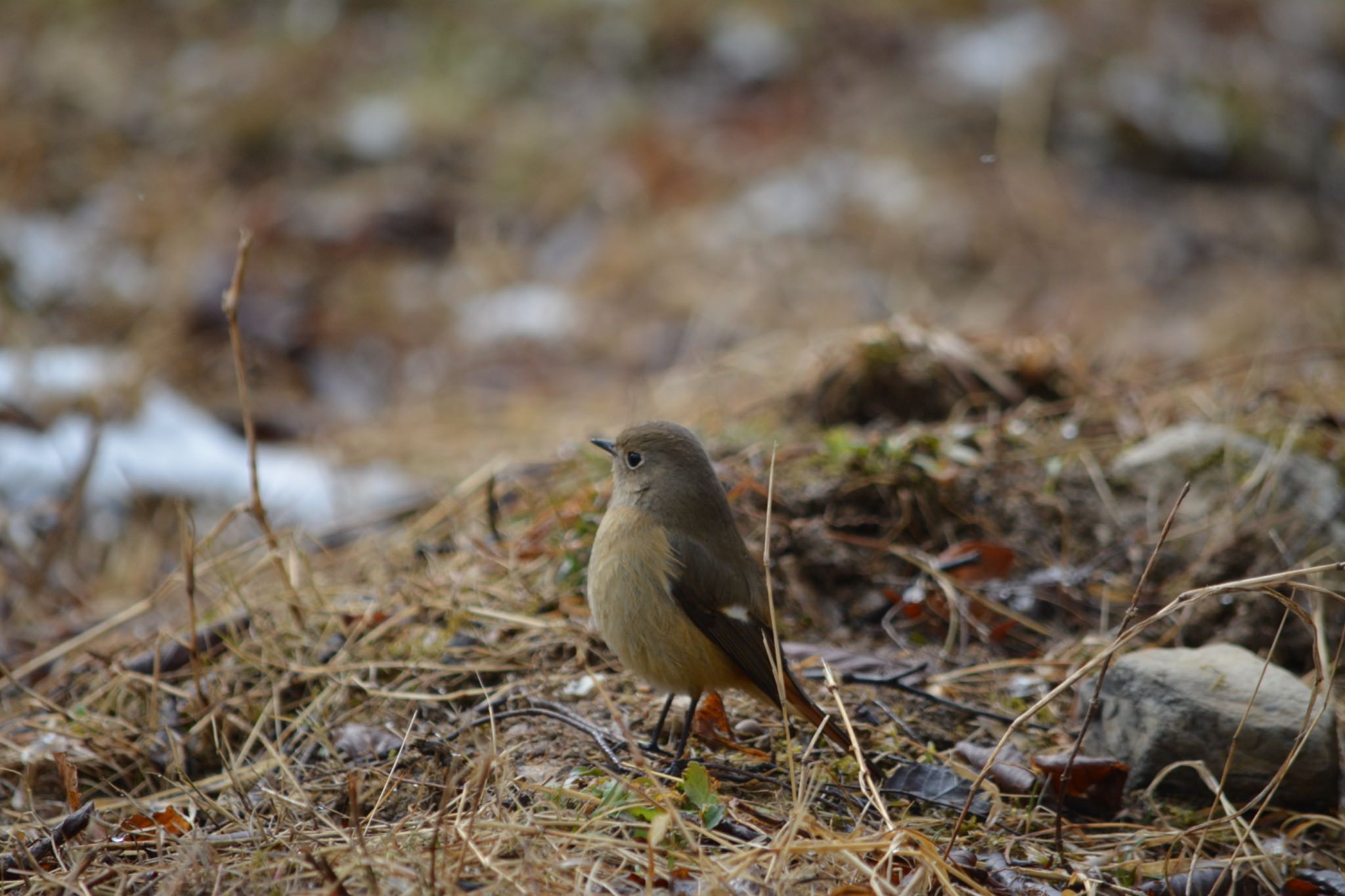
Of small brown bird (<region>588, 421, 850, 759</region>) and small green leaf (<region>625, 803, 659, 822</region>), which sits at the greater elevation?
small brown bird (<region>588, 421, 850, 759</region>)

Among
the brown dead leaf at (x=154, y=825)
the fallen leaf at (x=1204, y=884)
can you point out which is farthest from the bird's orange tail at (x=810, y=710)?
the brown dead leaf at (x=154, y=825)

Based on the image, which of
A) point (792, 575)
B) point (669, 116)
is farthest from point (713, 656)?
point (669, 116)

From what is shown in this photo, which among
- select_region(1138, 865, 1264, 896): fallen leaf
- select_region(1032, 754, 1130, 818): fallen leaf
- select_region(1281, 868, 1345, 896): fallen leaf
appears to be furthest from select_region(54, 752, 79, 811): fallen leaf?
select_region(1281, 868, 1345, 896): fallen leaf

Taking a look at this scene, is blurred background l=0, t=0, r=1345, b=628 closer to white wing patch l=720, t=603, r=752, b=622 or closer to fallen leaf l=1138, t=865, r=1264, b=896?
white wing patch l=720, t=603, r=752, b=622

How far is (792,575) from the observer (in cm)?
365

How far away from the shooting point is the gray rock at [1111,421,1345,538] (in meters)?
3.82

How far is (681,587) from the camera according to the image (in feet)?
9.37

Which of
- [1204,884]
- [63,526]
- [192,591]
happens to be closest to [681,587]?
[192,591]

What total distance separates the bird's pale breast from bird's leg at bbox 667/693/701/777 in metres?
0.06

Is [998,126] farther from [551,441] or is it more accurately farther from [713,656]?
[713,656]

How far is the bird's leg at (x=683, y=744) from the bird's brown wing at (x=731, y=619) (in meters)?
0.20

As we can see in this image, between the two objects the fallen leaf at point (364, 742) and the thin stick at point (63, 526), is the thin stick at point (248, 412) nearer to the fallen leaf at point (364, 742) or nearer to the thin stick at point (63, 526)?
the fallen leaf at point (364, 742)

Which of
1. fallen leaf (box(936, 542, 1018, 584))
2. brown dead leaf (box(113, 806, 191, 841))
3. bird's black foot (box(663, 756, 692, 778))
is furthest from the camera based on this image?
fallen leaf (box(936, 542, 1018, 584))

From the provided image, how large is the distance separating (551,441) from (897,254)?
3729 mm
